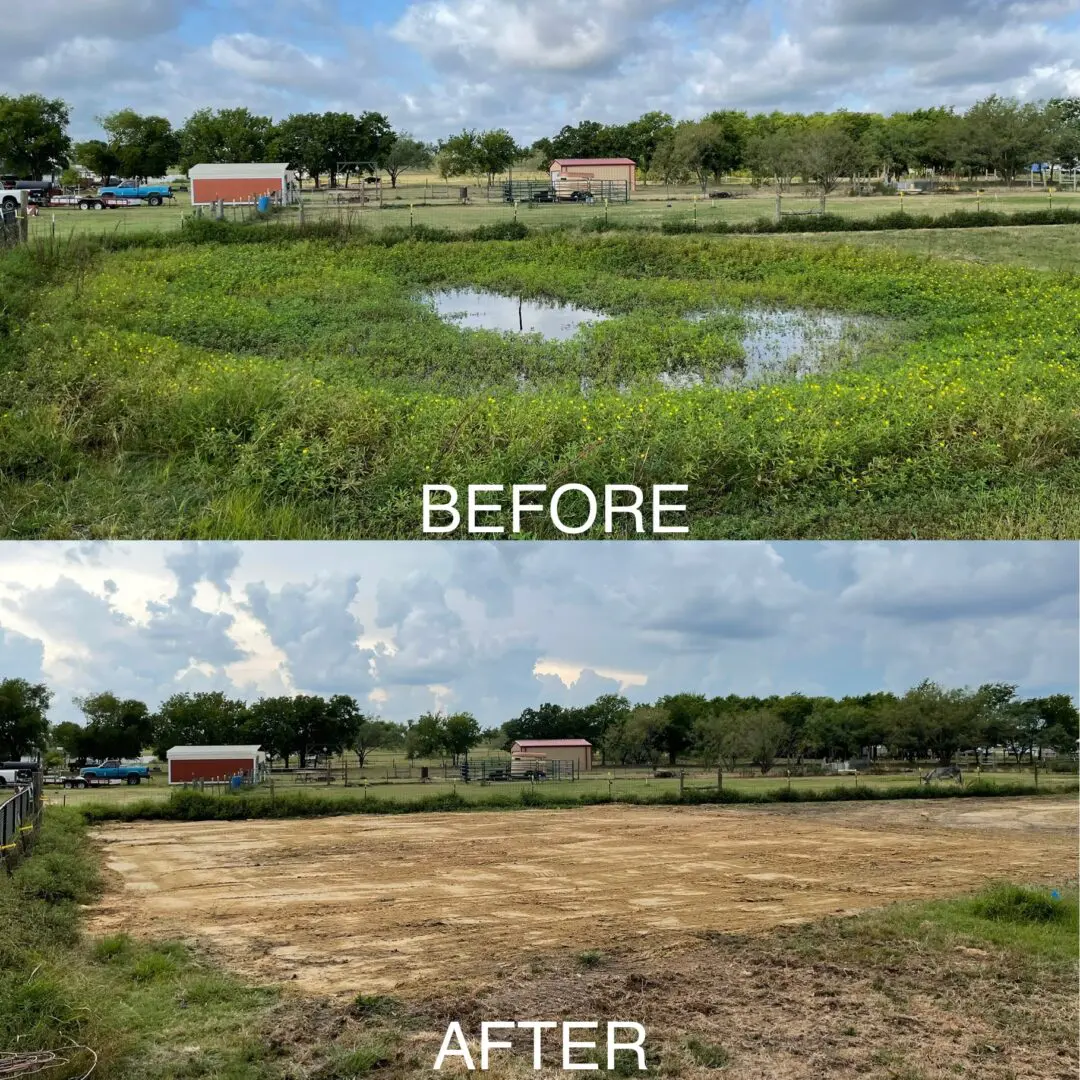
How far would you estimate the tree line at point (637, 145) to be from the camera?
12.8m

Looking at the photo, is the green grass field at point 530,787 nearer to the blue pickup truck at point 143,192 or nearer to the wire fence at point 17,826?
the wire fence at point 17,826

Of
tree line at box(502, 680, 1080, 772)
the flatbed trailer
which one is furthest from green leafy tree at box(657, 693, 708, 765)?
the flatbed trailer

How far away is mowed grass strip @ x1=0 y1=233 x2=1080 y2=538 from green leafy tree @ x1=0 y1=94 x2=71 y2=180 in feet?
4.23

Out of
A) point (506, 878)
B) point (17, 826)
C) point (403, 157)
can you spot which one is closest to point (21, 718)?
point (17, 826)

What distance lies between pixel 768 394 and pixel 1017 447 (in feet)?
7.32

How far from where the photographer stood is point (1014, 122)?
16.4 m

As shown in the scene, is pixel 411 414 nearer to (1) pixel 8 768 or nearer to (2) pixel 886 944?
(2) pixel 886 944

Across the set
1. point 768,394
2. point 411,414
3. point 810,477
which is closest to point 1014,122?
point 768,394

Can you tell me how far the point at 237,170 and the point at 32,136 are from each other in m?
2.77

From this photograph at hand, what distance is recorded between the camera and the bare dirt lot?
342 inches

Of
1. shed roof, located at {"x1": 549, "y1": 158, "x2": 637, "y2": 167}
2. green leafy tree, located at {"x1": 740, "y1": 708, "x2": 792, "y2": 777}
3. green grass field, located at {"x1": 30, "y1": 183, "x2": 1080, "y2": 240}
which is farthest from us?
green leafy tree, located at {"x1": 740, "y1": 708, "x2": 792, "y2": 777}

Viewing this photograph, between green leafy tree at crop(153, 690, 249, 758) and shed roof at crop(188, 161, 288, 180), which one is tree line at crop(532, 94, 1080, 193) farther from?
green leafy tree at crop(153, 690, 249, 758)

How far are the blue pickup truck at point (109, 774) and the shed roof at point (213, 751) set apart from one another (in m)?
3.63

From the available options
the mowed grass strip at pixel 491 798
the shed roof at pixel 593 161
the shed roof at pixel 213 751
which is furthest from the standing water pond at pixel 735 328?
the mowed grass strip at pixel 491 798
